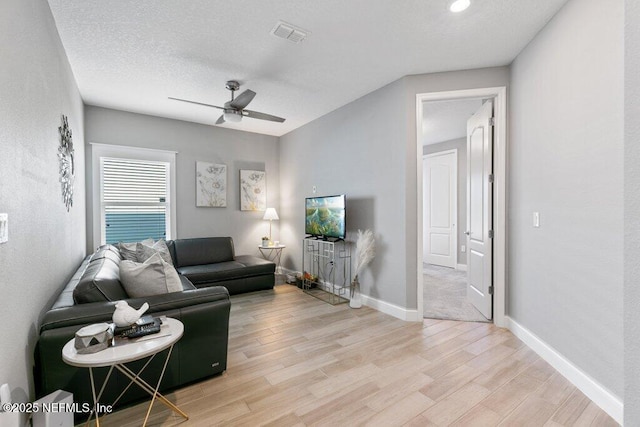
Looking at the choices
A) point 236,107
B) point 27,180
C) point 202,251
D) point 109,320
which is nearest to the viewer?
point 27,180

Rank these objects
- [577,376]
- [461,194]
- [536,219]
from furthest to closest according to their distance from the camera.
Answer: [461,194], [536,219], [577,376]

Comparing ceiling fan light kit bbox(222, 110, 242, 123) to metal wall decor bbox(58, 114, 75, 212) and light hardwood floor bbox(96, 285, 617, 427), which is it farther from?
light hardwood floor bbox(96, 285, 617, 427)

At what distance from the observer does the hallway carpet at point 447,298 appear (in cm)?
343

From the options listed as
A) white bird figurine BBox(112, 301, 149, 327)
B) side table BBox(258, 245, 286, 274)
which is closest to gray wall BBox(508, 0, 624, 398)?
white bird figurine BBox(112, 301, 149, 327)

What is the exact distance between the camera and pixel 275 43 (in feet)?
8.70

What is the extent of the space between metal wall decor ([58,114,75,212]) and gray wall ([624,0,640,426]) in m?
3.40

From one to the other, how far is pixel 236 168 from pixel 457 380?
15.5 ft

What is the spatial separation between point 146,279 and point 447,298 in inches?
150

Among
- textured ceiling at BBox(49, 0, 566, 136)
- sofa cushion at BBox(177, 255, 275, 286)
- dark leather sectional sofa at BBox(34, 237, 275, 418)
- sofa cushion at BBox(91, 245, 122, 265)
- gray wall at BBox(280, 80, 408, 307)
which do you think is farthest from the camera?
sofa cushion at BBox(177, 255, 275, 286)

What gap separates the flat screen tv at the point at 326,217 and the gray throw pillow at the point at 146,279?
230 cm

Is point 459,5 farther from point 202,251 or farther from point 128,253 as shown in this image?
point 202,251

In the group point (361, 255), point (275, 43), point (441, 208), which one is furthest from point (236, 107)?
point (441, 208)

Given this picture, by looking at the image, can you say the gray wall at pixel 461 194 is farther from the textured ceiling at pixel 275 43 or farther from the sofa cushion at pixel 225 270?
the sofa cushion at pixel 225 270

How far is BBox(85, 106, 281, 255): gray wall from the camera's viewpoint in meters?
4.31
